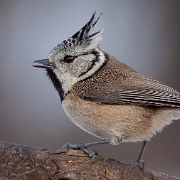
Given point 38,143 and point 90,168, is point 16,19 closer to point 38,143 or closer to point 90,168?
point 38,143

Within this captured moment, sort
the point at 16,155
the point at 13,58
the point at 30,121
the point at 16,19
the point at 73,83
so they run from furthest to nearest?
the point at 16,19, the point at 13,58, the point at 30,121, the point at 73,83, the point at 16,155

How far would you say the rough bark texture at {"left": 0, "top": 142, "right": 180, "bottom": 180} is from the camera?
338 centimetres

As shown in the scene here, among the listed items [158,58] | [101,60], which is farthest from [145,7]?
[101,60]

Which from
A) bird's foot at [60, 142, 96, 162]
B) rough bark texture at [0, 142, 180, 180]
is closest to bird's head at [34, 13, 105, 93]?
bird's foot at [60, 142, 96, 162]

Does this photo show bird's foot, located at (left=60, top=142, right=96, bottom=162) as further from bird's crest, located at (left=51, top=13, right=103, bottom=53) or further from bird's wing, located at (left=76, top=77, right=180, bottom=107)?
bird's crest, located at (left=51, top=13, right=103, bottom=53)

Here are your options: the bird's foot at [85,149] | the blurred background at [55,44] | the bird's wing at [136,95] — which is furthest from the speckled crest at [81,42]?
the blurred background at [55,44]

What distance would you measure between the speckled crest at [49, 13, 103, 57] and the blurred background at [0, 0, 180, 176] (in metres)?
2.53

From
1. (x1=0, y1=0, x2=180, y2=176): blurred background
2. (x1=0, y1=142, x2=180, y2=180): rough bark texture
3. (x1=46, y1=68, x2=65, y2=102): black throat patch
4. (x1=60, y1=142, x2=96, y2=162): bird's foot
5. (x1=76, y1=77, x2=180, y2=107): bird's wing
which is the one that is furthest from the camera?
(x1=0, y1=0, x2=180, y2=176): blurred background

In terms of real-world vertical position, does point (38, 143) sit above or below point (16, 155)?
below

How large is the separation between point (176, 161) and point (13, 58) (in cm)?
321

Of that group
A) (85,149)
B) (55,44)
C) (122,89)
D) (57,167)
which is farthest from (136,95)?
(55,44)

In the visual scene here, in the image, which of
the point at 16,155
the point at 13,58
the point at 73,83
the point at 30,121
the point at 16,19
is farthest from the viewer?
the point at 16,19

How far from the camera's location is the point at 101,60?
14.3 ft

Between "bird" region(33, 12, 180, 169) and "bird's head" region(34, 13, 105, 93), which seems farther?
"bird's head" region(34, 13, 105, 93)
